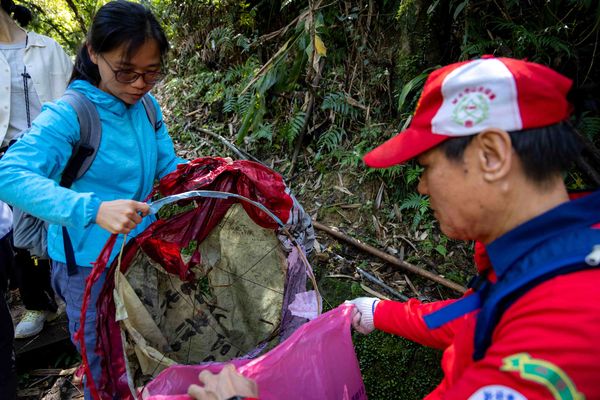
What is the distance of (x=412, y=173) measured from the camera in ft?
9.51

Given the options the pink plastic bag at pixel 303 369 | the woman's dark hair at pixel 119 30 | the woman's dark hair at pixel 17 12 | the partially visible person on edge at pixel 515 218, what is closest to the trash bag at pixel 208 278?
the pink plastic bag at pixel 303 369

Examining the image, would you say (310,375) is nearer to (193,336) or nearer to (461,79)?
(193,336)

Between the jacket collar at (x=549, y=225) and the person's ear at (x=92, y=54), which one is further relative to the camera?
the person's ear at (x=92, y=54)

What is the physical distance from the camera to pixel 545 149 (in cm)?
86

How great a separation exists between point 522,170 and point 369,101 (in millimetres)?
2766

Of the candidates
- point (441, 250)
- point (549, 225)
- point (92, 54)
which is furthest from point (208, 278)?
point (441, 250)

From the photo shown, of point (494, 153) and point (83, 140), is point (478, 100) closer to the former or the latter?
point (494, 153)

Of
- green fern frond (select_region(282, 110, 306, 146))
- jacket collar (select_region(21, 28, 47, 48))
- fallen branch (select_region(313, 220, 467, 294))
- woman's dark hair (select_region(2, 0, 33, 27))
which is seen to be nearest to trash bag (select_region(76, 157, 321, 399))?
fallen branch (select_region(313, 220, 467, 294))

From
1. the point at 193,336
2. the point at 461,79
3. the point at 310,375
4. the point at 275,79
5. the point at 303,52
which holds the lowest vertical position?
the point at 193,336

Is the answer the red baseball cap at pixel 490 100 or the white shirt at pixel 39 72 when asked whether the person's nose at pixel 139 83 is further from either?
the white shirt at pixel 39 72

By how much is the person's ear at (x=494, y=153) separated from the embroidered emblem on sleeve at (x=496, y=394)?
0.40 meters

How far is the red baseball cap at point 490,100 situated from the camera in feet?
2.81

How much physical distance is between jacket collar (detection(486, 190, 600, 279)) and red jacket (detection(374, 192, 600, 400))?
4.3 inches

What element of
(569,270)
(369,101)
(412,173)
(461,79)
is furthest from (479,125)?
(369,101)
